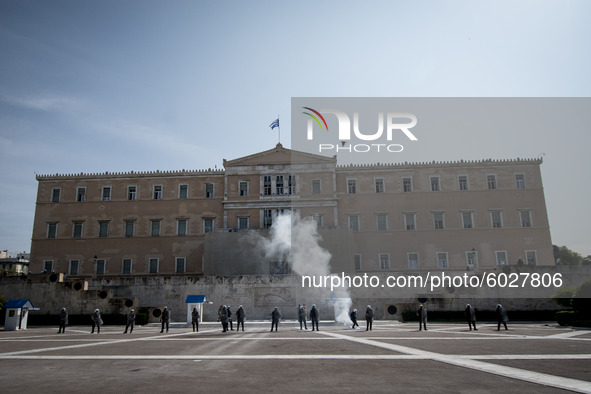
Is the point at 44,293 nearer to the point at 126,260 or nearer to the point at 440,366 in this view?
the point at 126,260

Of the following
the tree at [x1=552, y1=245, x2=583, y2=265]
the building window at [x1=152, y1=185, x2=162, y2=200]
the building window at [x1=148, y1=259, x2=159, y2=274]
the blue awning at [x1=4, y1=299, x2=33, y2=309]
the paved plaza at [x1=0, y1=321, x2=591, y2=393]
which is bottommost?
the paved plaza at [x1=0, y1=321, x2=591, y2=393]

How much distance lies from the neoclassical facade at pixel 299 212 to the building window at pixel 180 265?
101mm

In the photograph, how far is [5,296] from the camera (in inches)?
1307

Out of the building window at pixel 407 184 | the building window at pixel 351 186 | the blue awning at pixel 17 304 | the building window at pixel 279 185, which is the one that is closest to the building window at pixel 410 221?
the building window at pixel 407 184

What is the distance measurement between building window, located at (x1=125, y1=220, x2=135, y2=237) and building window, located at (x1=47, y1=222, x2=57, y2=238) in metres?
7.65

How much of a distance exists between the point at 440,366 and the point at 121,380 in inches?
246

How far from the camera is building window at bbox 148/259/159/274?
144ft

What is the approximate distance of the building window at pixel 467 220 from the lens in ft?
144

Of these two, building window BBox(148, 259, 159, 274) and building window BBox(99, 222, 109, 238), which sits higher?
building window BBox(99, 222, 109, 238)

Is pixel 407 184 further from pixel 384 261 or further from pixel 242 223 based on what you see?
pixel 242 223

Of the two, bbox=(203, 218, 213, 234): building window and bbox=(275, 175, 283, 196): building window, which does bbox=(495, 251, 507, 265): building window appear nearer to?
bbox=(275, 175, 283, 196): building window

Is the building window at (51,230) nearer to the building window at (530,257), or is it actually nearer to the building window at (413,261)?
the building window at (413,261)

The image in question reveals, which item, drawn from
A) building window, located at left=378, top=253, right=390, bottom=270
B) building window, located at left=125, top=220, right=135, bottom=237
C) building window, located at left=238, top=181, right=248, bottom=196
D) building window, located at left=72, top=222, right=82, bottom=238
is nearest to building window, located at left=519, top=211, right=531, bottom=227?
building window, located at left=378, top=253, right=390, bottom=270

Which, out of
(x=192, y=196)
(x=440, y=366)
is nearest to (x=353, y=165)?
(x=192, y=196)
